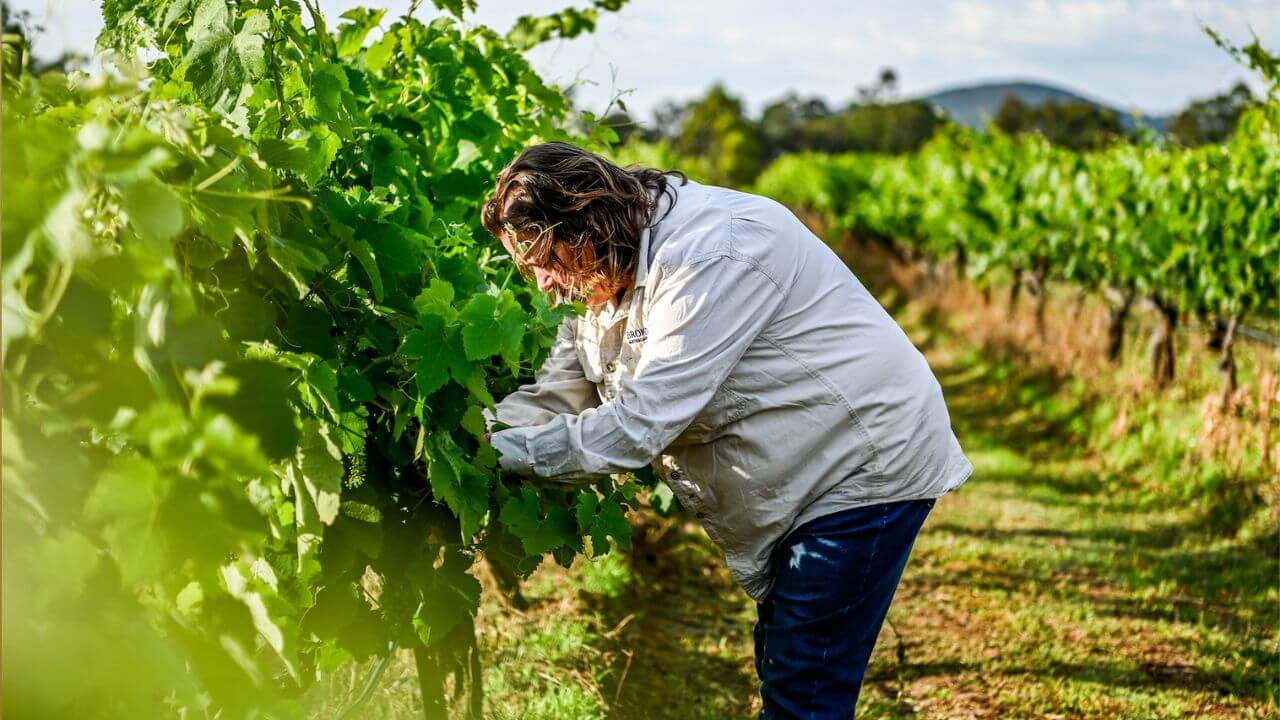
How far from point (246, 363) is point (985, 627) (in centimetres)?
432

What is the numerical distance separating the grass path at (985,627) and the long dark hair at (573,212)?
1717 mm

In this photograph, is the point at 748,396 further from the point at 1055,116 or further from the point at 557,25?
the point at 1055,116

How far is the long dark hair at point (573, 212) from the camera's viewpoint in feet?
6.84

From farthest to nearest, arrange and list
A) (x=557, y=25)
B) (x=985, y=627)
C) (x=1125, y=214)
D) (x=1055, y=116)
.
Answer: (x=1055, y=116)
(x=1125, y=214)
(x=985, y=627)
(x=557, y=25)

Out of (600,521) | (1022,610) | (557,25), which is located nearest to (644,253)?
(600,521)

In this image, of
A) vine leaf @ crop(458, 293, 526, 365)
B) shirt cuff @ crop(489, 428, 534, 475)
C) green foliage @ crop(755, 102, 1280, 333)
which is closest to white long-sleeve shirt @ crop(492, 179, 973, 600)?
shirt cuff @ crop(489, 428, 534, 475)

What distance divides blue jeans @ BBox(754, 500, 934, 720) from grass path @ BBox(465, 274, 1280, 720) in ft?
4.02

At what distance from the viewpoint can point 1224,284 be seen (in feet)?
23.4

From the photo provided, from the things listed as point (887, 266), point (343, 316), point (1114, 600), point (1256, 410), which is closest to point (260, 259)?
point (343, 316)

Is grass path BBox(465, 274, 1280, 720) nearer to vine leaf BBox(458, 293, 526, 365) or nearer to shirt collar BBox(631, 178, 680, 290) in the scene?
shirt collar BBox(631, 178, 680, 290)

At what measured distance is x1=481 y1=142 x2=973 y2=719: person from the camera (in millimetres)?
2039

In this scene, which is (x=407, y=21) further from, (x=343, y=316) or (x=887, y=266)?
(x=887, y=266)

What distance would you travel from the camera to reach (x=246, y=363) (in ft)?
3.62

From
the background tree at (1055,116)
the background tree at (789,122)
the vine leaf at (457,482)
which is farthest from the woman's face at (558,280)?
the background tree at (789,122)
